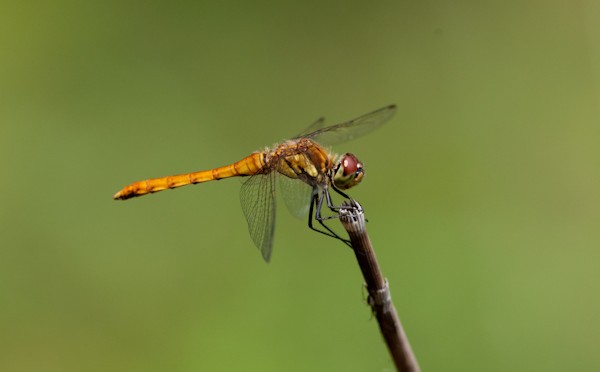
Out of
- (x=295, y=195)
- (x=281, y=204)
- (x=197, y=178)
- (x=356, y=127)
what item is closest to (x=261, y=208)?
(x=295, y=195)

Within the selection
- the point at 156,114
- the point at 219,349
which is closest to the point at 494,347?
the point at 219,349

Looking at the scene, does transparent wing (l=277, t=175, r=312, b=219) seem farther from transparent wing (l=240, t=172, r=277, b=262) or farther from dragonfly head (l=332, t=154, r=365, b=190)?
dragonfly head (l=332, t=154, r=365, b=190)

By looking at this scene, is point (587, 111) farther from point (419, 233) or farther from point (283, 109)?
point (283, 109)

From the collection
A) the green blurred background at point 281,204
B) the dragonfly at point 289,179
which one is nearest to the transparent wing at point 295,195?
the dragonfly at point 289,179

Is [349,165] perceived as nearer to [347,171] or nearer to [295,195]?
[347,171]

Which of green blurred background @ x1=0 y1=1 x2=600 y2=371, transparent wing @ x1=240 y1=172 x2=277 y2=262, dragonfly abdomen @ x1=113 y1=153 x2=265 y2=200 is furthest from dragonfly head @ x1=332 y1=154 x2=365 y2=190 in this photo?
green blurred background @ x1=0 y1=1 x2=600 y2=371

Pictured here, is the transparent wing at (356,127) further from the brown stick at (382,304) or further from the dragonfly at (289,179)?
the brown stick at (382,304)
